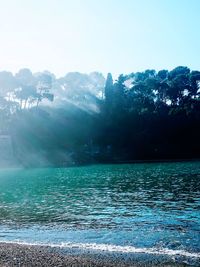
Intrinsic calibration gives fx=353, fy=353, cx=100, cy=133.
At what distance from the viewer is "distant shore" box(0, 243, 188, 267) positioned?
13157mm

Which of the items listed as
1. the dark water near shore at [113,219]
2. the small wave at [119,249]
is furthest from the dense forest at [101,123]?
the small wave at [119,249]

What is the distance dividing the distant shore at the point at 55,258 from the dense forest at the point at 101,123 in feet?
233

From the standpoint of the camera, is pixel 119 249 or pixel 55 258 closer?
pixel 55 258

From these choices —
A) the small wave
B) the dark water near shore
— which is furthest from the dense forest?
the small wave

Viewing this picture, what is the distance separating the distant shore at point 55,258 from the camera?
13.2m

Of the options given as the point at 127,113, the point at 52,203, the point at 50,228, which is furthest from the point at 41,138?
the point at 50,228

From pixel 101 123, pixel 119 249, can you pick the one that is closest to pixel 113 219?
pixel 119 249

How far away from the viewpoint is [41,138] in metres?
89.3

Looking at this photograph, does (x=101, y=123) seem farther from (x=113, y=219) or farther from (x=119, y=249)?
(x=119, y=249)

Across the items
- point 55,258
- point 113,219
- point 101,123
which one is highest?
point 101,123

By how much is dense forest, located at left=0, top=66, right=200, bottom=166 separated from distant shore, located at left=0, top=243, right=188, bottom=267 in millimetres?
71103

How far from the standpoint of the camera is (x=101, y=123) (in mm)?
94750

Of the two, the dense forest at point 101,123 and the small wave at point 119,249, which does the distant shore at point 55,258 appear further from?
the dense forest at point 101,123

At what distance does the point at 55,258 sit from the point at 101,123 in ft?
266
